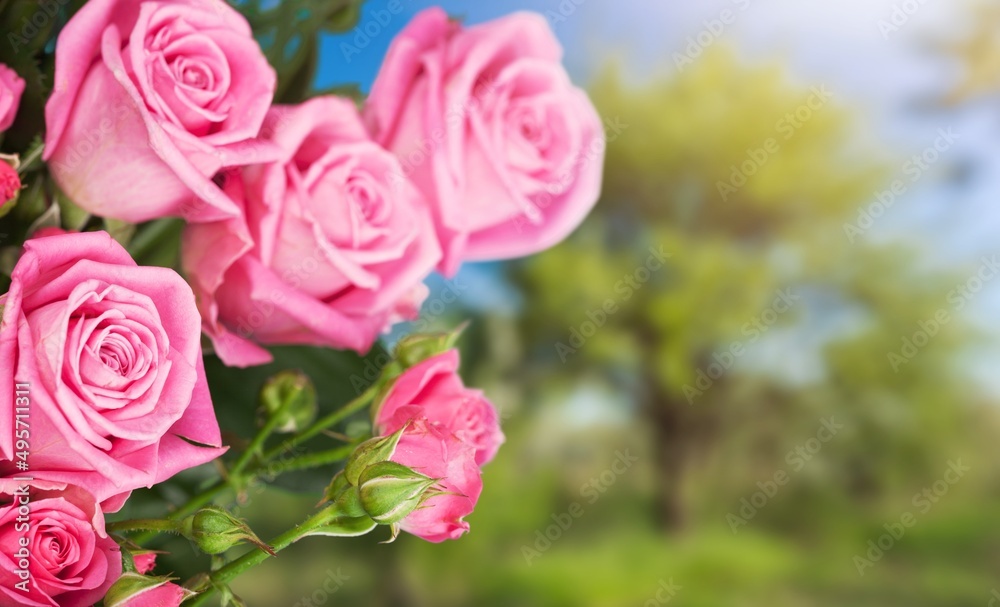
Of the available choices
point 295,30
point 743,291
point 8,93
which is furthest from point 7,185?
point 743,291

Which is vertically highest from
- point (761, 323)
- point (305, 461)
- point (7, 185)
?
point (7, 185)

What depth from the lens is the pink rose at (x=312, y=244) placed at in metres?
0.28

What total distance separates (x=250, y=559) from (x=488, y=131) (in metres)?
0.17

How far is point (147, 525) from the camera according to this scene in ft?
0.77

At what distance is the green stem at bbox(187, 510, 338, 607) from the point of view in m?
0.22

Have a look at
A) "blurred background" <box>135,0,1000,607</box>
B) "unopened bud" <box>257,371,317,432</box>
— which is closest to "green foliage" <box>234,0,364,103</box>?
"unopened bud" <box>257,371,317,432</box>

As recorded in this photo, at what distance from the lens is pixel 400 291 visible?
12.0 inches

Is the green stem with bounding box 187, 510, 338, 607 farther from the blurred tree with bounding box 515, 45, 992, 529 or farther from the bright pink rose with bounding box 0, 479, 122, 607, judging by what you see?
the blurred tree with bounding box 515, 45, 992, 529

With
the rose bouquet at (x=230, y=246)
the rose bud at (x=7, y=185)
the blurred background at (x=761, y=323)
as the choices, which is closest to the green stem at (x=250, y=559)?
the rose bouquet at (x=230, y=246)

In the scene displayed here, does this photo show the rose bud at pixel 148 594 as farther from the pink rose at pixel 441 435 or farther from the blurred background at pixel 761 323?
the blurred background at pixel 761 323

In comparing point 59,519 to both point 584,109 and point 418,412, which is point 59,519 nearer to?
point 418,412

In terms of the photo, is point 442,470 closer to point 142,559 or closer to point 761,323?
point 142,559

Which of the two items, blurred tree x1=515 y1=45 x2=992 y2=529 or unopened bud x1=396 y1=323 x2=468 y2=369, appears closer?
unopened bud x1=396 y1=323 x2=468 y2=369

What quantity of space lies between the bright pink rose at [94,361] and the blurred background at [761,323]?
58cm
